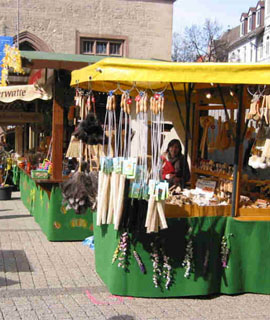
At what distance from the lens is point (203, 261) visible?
5.08 metres

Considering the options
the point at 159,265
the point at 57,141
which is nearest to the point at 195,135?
the point at 57,141

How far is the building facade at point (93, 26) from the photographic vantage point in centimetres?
2103

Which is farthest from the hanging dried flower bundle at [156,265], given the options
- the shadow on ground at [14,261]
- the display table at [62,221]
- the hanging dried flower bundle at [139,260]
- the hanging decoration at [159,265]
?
the display table at [62,221]

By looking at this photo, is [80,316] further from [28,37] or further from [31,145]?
[28,37]

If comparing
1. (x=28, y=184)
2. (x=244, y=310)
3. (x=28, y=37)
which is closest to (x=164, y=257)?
(x=244, y=310)

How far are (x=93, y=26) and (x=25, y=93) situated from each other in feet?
46.0

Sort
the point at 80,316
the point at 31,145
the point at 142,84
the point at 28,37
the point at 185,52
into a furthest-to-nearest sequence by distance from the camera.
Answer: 1. the point at 185,52
2. the point at 28,37
3. the point at 31,145
4. the point at 142,84
5. the point at 80,316

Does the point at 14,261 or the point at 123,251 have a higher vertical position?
the point at 123,251

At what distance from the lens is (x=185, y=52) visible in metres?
38.1

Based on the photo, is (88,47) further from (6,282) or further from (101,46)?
(6,282)

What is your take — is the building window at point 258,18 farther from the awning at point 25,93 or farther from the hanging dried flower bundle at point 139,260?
the hanging dried flower bundle at point 139,260

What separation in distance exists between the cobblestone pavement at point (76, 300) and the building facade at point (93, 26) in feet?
Answer: 53.3

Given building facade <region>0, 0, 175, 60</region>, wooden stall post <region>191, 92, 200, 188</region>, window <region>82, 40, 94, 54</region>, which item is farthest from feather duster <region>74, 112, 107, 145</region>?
window <region>82, 40, 94, 54</region>

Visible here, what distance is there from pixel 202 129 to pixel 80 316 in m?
4.35
